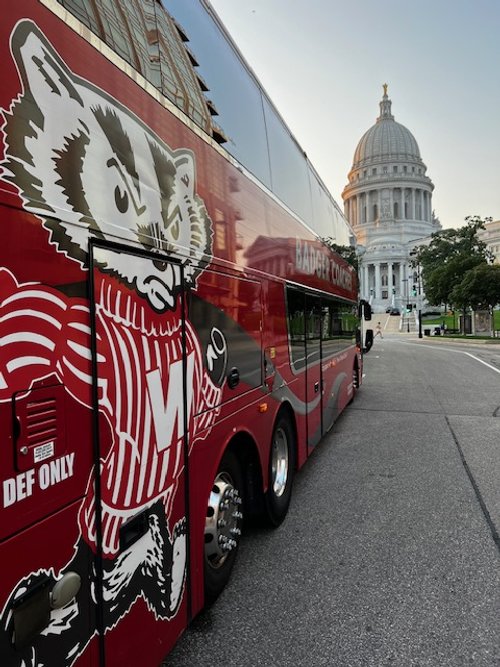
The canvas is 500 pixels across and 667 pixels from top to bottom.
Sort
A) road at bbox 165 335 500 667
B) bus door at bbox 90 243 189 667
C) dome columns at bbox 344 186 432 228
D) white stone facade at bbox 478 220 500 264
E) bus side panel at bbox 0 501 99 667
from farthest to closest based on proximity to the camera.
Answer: dome columns at bbox 344 186 432 228 < white stone facade at bbox 478 220 500 264 < road at bbox 165 335 500 667 < bus door at bbox 90 243 189 667 < bus side panel at bbox 0 501 99 667

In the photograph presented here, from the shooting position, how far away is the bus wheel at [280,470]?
165 inches

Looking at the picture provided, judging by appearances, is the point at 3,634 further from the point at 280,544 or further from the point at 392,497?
the point at 392,497

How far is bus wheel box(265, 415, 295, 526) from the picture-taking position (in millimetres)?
4195

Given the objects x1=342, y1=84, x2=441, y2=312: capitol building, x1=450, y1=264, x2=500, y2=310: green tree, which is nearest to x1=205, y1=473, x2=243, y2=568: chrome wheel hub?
x1=450, y1=264, x2=500, y2=310: green tree

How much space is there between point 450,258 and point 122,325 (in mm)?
47645

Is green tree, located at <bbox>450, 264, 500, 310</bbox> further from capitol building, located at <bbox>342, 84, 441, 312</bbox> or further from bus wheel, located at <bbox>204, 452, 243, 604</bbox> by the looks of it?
capitol building, located at <bbox>342, 84, 441, 312</bbox>

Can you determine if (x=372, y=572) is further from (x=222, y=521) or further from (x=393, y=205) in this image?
(x=393, y=205)

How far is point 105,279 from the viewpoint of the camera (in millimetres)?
1909

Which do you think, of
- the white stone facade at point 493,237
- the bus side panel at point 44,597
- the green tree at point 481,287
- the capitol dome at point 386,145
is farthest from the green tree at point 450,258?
the capitol dome at point 386,145

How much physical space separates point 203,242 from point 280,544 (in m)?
2.69

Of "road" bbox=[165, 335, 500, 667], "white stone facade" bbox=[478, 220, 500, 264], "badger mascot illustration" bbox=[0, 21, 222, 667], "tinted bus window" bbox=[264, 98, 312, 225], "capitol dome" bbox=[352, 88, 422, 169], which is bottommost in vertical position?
"road" bbox=[165, 335, 500, 667]

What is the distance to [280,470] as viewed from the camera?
4.65 m

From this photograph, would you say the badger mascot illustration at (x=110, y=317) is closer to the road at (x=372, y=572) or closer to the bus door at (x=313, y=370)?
the road at (x=372, y=572)

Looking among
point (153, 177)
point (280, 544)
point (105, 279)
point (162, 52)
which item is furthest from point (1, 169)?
point (280, 544)
